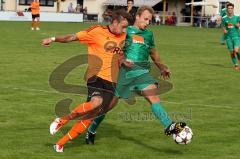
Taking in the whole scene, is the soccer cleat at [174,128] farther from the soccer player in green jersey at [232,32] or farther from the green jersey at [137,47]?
the soccer player in green jersey at [232,32]

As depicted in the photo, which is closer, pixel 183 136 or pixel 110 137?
pixel 183 136

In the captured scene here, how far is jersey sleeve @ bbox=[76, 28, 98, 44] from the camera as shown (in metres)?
8.98

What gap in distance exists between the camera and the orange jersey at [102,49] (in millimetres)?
9023

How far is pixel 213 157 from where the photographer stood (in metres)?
8.85

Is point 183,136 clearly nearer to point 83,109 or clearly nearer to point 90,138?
point 83,109

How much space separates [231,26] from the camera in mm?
23234

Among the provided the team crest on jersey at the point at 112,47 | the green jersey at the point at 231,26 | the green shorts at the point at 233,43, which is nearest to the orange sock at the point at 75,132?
the team crest on jersey at the point at 112,47

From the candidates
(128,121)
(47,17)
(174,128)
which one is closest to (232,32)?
(128,121)

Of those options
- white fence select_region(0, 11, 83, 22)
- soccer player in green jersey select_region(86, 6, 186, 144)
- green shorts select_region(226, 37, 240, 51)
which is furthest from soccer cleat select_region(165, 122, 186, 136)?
white fence select_region(0, 11, 83, 22)

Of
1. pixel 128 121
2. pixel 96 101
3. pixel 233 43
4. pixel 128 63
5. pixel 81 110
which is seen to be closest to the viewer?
pixel 96 101

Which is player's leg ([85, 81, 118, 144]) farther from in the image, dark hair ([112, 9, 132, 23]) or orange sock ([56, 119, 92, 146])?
dark hair ([112, 9, 132, 23])

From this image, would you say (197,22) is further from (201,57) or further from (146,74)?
(146,74)

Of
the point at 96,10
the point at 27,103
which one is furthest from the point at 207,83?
the point at 96,10

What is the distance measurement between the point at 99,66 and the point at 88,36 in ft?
1.52
